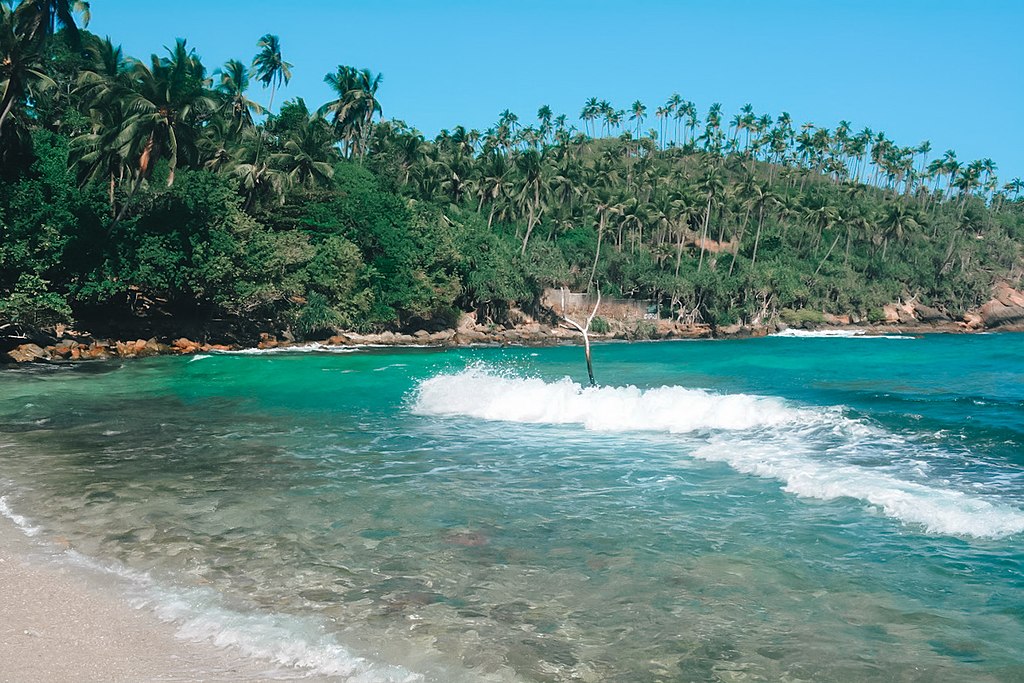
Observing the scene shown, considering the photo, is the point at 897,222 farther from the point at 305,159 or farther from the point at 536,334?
the point at 305,159

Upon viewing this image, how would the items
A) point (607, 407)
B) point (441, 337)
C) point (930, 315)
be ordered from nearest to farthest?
point (607, 407), point (441, 337), point (930, 315)

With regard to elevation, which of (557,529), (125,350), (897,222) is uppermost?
(897,222)

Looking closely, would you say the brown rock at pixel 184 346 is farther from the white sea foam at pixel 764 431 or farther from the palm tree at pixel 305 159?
the white sea foam at pixel 764 431

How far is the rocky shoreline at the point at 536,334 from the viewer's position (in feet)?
116

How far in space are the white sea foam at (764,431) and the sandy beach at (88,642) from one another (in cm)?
857

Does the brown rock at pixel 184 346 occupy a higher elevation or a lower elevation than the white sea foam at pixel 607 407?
higher

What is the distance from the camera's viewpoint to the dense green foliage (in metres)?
34.9

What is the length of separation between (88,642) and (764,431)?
46.0 ft

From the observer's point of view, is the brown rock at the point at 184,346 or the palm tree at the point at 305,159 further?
the palm tree at the point at 305,159

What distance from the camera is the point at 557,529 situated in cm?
919

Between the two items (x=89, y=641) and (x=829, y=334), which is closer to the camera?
(x=89, y=641)

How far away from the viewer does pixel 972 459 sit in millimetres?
13633

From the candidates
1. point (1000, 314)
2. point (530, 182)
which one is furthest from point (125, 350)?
point (1000, 314)

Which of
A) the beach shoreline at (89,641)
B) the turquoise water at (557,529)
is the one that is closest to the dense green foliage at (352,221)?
the turquoise water at (557,529)
